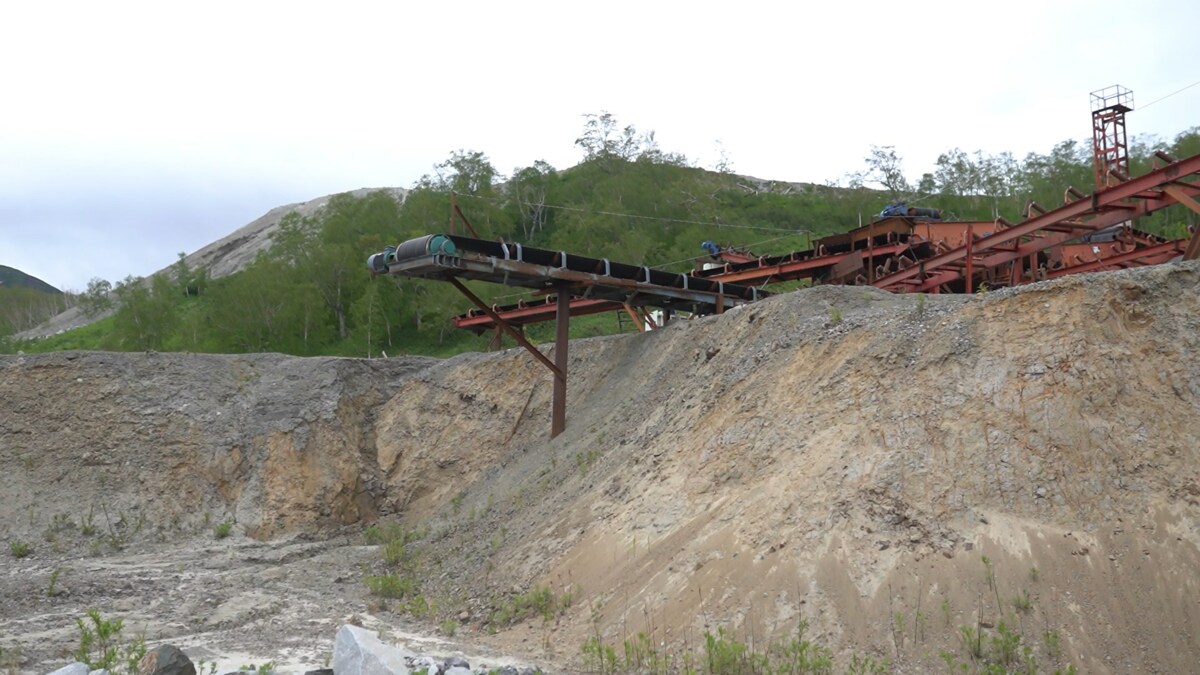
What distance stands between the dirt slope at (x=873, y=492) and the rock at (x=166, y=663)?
333 centimetres

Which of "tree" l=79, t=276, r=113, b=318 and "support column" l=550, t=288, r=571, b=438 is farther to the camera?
"tree" l=79, t=276, r=113, b=318

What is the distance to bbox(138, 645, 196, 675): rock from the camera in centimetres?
859

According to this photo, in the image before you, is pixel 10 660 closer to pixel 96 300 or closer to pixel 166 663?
pixel 166 663

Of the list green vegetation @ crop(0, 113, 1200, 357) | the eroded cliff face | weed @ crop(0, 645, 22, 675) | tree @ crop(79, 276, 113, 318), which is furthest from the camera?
tree @ crop(79, 276, 113, 318)

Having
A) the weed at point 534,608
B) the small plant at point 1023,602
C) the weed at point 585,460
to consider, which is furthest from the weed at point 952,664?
the weed at point 585,460

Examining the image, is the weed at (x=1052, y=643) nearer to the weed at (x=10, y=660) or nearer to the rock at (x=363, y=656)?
the rock at (x=363, y=656)

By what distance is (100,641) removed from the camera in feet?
34.5

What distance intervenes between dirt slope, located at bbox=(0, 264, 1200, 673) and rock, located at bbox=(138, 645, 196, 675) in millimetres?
3332

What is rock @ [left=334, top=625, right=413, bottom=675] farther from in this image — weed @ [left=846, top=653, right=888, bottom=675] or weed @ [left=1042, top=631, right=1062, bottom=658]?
weed @ [left=1042, top=631, right=1062, bottom=658]

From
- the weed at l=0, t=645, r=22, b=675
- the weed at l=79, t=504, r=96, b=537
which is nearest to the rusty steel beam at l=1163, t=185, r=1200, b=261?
the weed at l=0, t=645, r=22, b=675

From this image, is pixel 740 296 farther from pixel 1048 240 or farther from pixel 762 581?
pixel 762 581

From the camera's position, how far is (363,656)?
334 inches

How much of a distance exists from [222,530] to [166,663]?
10896 mm

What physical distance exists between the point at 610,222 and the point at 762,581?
4001cm
